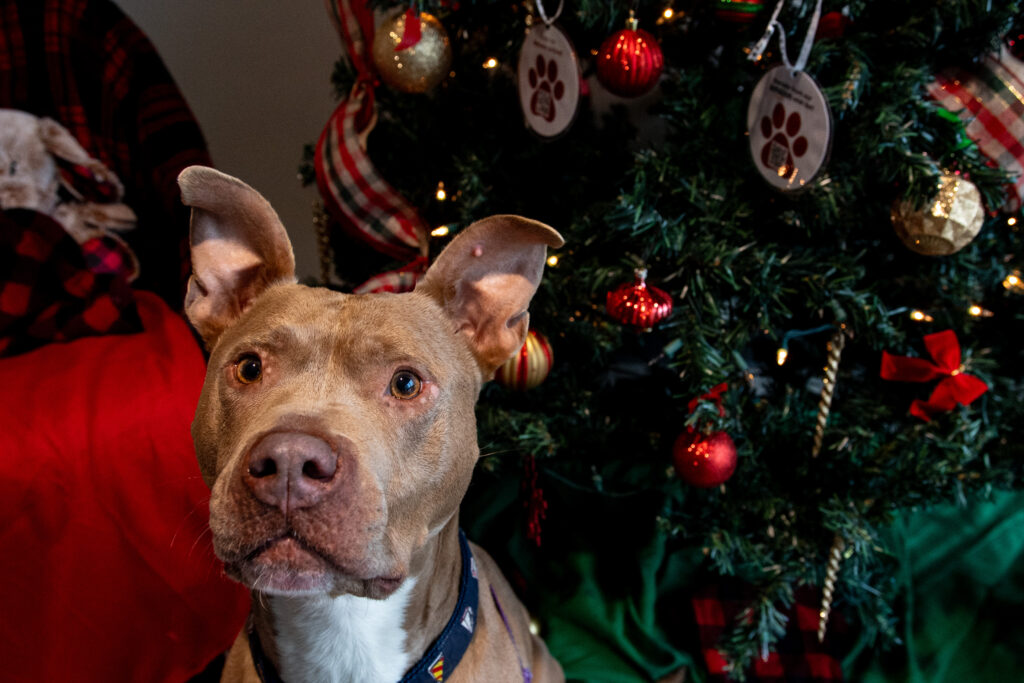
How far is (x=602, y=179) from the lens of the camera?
2.41 metres

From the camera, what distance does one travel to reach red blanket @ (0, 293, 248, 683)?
191 centimetres

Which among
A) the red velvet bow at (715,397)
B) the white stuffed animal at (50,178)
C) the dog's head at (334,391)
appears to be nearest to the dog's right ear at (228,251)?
the dog's head at (334,391)

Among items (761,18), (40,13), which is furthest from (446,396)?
(40,13)

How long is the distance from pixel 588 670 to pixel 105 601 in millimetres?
1521

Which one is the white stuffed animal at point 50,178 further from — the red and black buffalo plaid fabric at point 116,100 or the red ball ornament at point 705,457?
the red ball ornament at point 705,457

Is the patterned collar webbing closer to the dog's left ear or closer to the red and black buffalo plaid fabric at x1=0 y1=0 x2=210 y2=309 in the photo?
the dog's left ear

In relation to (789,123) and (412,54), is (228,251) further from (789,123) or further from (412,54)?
(789,123)

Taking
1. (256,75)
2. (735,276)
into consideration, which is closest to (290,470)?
(735,276)

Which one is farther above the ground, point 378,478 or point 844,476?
point 378,478

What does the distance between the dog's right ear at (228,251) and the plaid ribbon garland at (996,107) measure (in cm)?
178

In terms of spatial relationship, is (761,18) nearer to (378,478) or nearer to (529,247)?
(529,247)

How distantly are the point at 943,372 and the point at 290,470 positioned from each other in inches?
75.8

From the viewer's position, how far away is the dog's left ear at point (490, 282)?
1450mm

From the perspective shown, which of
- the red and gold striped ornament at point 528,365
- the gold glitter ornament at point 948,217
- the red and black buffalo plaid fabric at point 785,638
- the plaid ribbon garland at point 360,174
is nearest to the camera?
the gold glitter ornament at point 948,217
